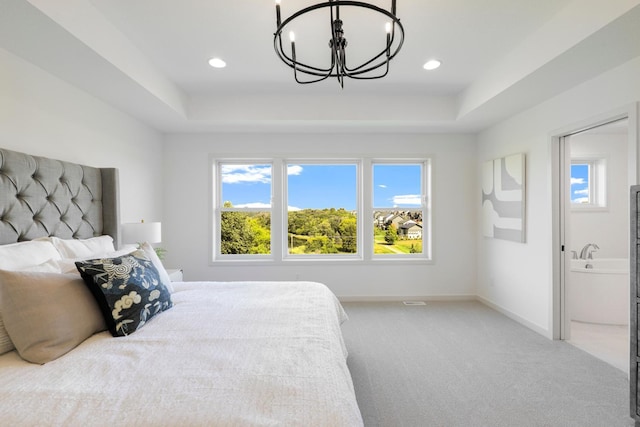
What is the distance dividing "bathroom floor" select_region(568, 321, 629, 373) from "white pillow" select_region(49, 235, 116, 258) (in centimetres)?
398

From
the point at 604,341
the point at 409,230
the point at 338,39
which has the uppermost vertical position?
the point at 338,39

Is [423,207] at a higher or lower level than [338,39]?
lower

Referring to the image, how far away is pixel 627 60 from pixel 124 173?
4390mm

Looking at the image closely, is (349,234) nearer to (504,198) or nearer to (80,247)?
(504,198)

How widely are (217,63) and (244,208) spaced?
197 cm

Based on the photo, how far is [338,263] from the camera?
417 centimetres

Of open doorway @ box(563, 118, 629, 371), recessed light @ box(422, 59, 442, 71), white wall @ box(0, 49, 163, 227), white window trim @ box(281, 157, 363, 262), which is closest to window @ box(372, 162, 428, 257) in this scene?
white window trim @ box(281, 157, 363, 262)

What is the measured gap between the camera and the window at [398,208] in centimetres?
430

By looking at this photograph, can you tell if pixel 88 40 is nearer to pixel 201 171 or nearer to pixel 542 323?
pixel 201 171

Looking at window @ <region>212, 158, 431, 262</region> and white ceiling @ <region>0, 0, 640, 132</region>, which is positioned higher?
white ceiling @ <region>0, 0, 640, 132</region>

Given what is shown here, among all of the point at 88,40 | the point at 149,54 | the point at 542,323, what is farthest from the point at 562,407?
the point at 149,54

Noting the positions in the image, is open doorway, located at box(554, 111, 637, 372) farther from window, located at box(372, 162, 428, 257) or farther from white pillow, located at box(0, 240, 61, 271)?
white pillow, located at box(0, 240, 61, 271)

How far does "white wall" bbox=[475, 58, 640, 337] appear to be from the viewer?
236 centimetres

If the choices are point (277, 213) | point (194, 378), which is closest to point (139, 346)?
point (194, 378)
